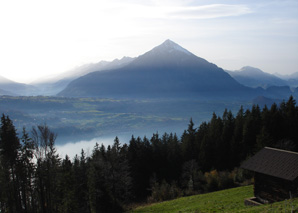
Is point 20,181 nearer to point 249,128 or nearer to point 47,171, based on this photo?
point 47,171

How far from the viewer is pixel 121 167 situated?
126 ft

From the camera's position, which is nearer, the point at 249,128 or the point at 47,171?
the point at 47,171

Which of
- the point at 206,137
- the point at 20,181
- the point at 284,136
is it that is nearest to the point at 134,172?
the point at 206,137

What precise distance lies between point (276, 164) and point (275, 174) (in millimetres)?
1028

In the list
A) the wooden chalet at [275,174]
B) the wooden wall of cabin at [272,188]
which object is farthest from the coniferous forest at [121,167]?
the wooden chalet at [275,174]

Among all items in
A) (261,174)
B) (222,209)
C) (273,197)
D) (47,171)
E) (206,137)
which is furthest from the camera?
(206,137)

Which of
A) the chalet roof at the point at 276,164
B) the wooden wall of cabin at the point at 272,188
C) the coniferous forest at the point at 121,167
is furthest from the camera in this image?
the coniferous forest at the point at 121,167

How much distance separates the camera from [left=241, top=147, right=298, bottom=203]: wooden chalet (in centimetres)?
2047

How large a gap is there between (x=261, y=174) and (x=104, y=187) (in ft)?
71.6

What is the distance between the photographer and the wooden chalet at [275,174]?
67.2 feet

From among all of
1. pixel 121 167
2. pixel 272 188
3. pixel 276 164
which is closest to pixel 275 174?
pixel 276 164

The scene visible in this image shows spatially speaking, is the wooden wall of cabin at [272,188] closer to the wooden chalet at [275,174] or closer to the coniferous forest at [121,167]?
the wooden chalet at [275,174]

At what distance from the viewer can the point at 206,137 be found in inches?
2156

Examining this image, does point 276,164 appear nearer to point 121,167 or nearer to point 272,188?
point 272,188
